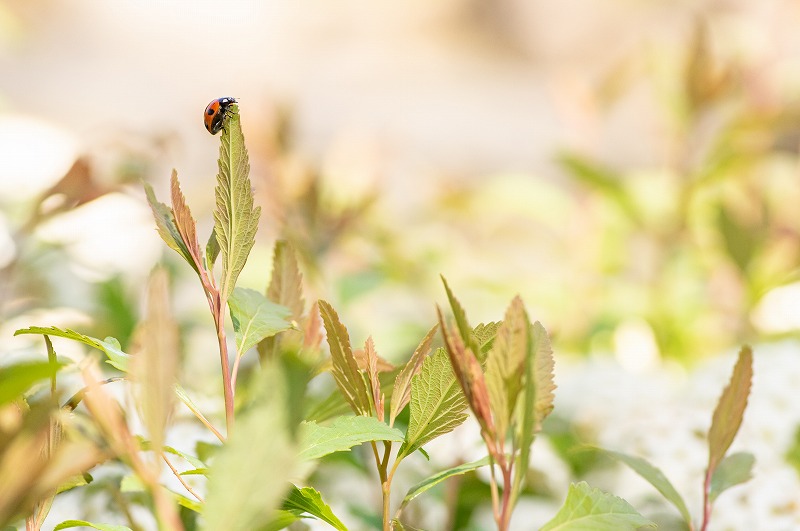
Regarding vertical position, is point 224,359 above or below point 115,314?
below

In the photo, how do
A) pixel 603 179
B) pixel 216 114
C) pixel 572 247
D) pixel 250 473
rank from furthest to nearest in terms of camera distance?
1. pixel 572 247
2. pixel 603 179
3. pixel 216 114
4. pixel 250 473

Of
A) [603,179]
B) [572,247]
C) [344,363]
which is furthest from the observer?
[572,247]

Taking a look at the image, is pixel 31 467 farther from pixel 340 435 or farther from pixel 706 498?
pixel 706 498

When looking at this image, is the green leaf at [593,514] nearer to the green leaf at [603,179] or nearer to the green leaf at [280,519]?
the green leaf at [280,519]

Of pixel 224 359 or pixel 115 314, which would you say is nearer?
pixel 224 359

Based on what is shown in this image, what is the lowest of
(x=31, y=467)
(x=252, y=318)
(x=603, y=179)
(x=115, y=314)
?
(x=31, y=467)

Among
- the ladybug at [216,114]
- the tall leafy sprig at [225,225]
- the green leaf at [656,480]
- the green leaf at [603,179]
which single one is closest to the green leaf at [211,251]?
the tall leafy sprig at [225,225]

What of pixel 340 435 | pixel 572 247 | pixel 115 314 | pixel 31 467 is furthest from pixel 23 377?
pixel 572 247
